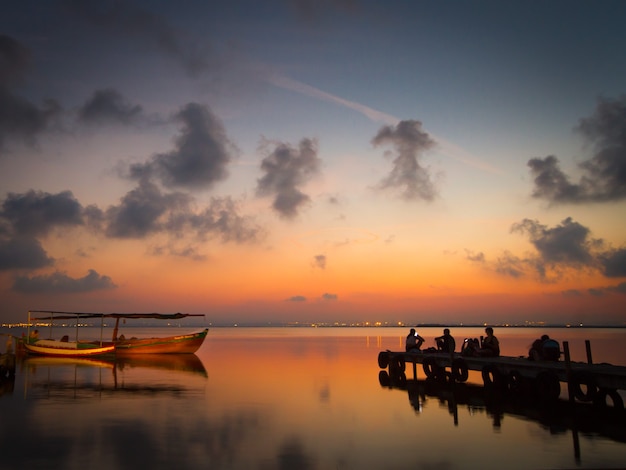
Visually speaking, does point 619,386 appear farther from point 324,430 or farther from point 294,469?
point 294,469

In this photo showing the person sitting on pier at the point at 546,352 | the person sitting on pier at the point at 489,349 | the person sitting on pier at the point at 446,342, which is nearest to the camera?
the person sitting on pier at the point at 546,352

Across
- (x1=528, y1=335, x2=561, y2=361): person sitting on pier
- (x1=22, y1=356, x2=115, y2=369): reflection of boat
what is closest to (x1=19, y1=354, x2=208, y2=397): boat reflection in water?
(x1=22, y1=356, x2=115, y2=369): reflection of boat

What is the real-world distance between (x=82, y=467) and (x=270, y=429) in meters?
6.98

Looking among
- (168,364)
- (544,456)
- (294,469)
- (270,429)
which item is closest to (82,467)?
(294,469)

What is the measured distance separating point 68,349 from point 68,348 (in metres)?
0.10

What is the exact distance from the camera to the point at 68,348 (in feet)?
174

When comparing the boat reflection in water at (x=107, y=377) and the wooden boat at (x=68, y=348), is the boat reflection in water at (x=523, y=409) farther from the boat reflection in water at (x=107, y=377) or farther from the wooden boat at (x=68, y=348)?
the wooden boat at (x=68, y=348)

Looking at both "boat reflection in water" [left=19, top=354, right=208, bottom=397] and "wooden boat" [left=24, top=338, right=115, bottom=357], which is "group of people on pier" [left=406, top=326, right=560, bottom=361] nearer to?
"boat reflection in water" [left=19, top=354, right=208, bottom=397]

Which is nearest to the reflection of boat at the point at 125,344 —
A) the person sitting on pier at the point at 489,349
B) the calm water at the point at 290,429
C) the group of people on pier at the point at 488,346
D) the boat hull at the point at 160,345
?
the boat hull at the point at 160,345

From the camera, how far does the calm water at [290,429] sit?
13.8m

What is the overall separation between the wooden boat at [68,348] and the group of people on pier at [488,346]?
32.3 metres

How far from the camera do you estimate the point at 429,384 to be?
30.4m

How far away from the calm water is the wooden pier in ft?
2.61

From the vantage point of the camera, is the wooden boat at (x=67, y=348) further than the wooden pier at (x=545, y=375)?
Yes
